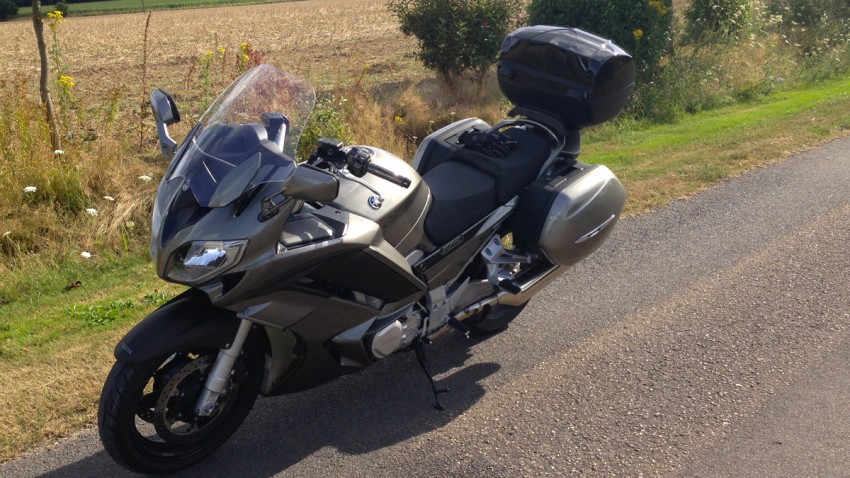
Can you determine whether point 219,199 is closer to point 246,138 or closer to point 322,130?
point 246,138

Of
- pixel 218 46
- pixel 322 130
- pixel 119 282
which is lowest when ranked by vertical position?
pixel 218 46

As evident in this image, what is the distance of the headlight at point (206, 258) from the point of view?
3475 millimetres

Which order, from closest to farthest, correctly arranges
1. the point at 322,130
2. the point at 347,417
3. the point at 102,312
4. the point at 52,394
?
the point at 347,417 < the point at 52,394 < the point at 102,312 < the point at 322,130

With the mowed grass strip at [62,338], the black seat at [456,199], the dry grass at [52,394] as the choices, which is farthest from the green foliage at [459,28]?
the dry grass at [52,394]

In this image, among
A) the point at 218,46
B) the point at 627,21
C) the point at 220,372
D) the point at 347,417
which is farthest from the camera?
the point at 218,46

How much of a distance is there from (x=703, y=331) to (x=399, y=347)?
1.96 metres

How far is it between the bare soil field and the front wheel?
7.53m

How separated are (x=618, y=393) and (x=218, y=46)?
17.2 m

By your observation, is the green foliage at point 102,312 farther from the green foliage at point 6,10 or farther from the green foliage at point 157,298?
the green foliage at point 6,10

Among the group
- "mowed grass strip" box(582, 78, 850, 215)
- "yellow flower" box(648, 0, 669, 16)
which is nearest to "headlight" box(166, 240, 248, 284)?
"mowed grass strip" box(582, 78, 850, 215)

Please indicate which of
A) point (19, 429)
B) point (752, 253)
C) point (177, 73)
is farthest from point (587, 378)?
point (177, 73)

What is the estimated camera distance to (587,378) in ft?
15.5

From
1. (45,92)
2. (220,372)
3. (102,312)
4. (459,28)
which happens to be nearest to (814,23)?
(459,28)

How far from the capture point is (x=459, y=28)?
39.0ft
